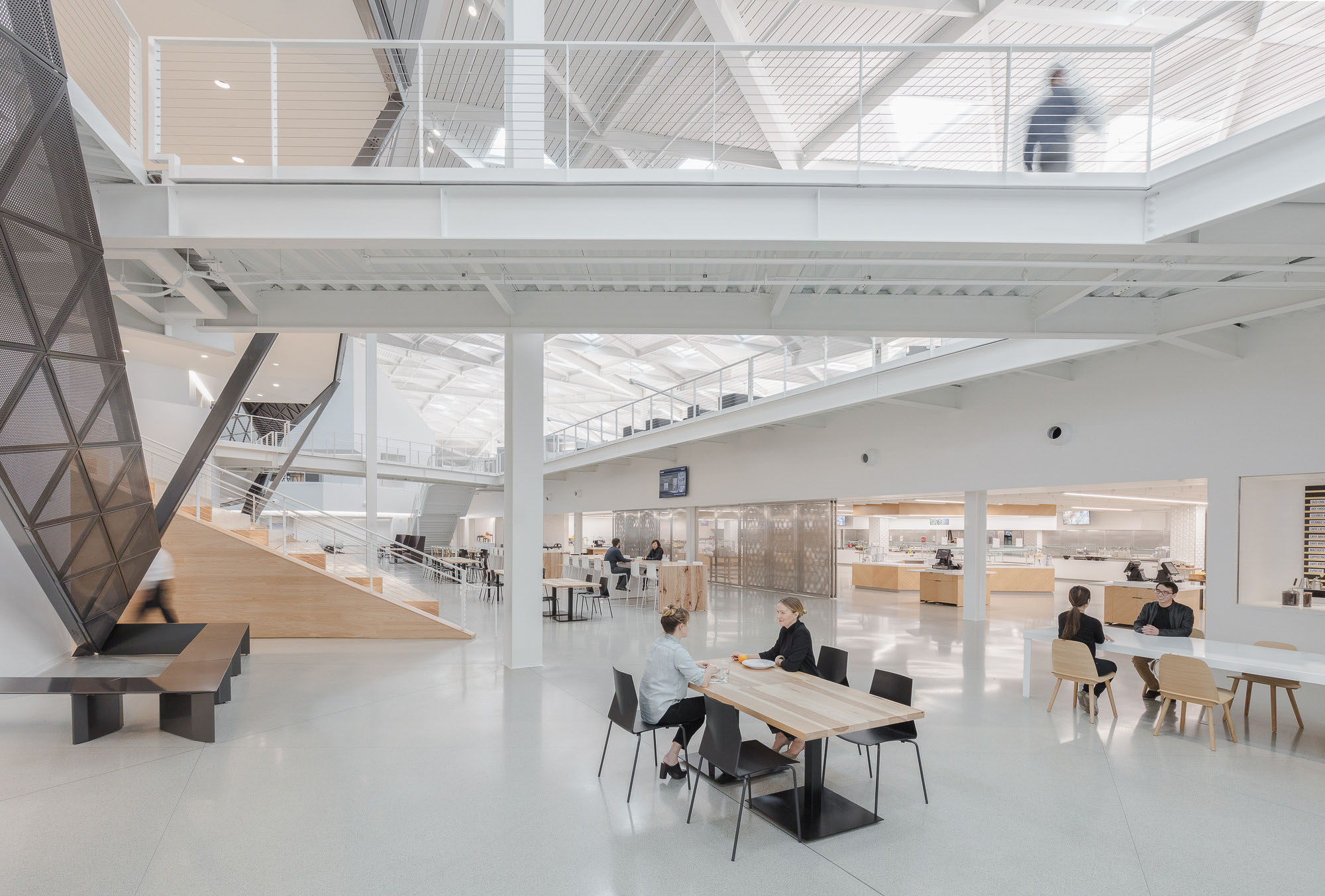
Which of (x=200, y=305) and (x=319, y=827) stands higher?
(x=200, y=305)

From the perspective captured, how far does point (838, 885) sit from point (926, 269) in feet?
13.7

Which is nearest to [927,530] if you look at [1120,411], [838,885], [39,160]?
[1120,411]

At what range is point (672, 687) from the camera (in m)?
3.92

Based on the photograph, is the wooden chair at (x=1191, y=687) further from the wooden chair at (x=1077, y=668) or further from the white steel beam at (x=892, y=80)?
the white steel beam at (x=892, y=80)

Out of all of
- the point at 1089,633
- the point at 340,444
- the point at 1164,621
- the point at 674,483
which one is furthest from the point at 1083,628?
the point at 340,444

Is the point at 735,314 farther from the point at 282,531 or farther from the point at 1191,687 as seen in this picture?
the point at 282,531

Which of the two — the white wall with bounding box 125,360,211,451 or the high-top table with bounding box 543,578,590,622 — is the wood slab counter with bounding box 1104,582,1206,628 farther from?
the white wall with bounding box 125,360,211,451

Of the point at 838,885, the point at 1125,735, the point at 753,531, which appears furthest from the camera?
the point at 753,531

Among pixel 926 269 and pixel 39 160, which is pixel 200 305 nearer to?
pixel 39 160

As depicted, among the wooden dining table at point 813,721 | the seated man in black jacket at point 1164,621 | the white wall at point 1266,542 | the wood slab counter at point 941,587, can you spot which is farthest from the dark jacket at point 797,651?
the wood slab counter at point 941,587

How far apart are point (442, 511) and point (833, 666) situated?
23.4 metres

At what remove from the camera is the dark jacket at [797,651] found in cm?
443

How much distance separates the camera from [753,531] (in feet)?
51.1

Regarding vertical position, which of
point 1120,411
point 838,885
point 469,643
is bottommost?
point 469,643
